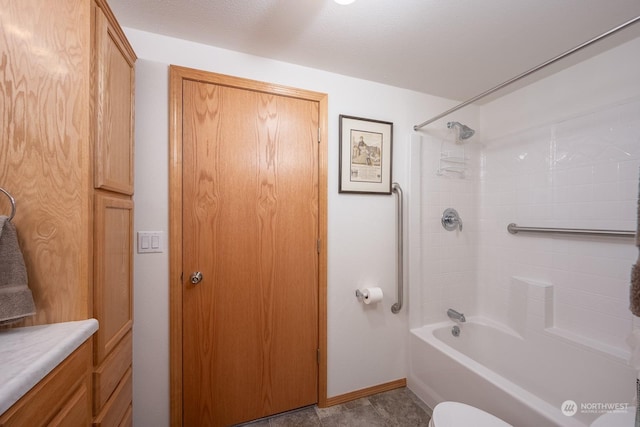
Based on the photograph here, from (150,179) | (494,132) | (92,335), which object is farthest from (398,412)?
(494,132)

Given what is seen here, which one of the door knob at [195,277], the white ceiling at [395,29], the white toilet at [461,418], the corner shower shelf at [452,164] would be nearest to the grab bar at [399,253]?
the corner shower shelf at [452,164]

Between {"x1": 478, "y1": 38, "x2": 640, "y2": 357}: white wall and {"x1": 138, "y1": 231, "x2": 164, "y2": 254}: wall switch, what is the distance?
2.44 m

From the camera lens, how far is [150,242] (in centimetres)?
131

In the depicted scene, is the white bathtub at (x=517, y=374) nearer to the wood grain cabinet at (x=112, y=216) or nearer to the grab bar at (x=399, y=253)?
the grab bar at (x=399, y=253)

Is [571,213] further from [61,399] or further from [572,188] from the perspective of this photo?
[61,399]

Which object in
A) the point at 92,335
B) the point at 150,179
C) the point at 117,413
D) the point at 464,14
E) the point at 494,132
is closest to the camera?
the point at 92,335

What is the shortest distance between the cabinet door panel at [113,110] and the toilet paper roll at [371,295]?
1.49m

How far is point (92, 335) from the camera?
2.91 feet

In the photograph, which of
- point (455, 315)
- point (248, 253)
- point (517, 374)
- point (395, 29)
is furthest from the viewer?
point (455, 315)

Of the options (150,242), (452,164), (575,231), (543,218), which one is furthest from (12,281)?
(543,218)

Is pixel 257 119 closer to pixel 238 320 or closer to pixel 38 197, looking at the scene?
pixel 38 197

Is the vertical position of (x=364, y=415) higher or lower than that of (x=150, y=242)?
Result: lower

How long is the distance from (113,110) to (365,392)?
7.30 feet

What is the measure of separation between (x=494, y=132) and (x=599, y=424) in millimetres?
1976
